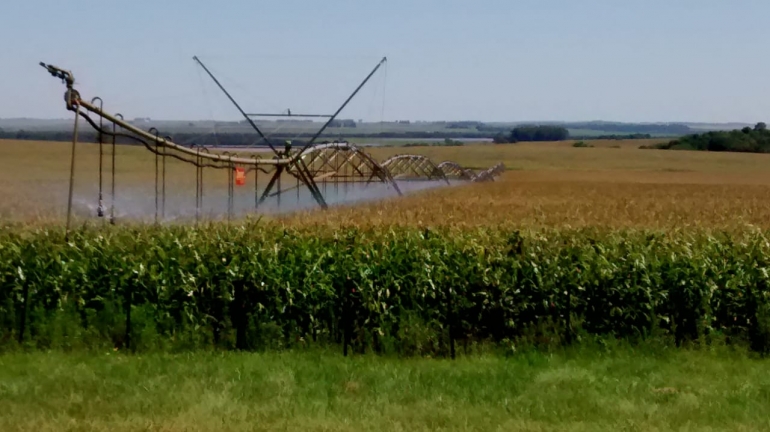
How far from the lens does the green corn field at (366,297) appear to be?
12.9m

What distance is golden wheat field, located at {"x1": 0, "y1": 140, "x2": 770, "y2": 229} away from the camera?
113ft

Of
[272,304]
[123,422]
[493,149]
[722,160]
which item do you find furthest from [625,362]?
[493,149]

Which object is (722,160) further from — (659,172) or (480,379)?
(480,379)

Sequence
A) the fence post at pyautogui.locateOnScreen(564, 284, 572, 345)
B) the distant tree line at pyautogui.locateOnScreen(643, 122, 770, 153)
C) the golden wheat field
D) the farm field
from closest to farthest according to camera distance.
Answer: the farm field < the fence post at pyautogui.locateOnScreen(564, 284, 572, 345) < the golden wheat field < the distant tree line at pyautogui.locateOnScreen(643, 122, 770, 153)

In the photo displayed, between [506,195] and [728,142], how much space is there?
314 feet

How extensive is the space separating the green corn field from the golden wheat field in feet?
38.9

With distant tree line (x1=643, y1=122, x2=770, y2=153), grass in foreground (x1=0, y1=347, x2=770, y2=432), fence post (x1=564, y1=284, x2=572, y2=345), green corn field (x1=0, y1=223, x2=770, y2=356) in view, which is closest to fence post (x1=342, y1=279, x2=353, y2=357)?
green corn field (x1=0, y1=223, x2=770, y2=356)

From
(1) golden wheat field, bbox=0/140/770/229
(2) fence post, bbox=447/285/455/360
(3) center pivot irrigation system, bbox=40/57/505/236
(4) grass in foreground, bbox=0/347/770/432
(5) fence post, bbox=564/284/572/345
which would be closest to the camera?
(4) grass in foreground, bbox=0/347/770/432

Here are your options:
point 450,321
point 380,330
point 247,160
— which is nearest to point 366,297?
point 380,330

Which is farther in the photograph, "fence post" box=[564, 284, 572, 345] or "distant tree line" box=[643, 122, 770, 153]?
"distant tree line" box=[643, 122, 770, 153]

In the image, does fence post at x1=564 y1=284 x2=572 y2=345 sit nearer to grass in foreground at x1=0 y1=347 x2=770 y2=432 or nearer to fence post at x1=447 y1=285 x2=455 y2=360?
grass in foreground at x1=0 y1=347 x2=770 y2=432

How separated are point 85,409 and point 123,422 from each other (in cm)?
64

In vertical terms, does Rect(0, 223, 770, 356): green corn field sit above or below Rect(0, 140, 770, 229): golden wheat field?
above

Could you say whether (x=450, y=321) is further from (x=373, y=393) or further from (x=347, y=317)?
(x=373, y=393)
